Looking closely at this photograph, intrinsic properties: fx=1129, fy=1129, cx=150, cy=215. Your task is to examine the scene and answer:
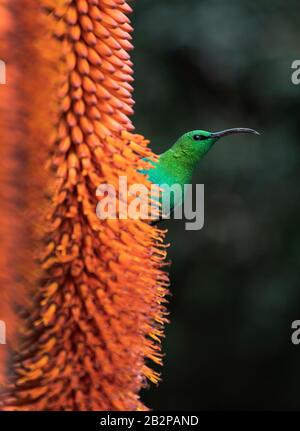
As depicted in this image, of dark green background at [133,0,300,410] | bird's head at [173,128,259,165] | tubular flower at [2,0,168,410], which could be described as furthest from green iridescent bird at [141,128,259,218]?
dark green background at [133,0,300,410]

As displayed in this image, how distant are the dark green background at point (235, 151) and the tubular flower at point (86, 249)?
13.8 feet

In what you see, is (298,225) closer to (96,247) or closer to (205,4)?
(205,4)

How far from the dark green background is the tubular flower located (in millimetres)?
4211

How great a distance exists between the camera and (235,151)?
6.62m

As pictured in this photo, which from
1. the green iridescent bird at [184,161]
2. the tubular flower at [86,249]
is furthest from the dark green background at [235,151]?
the tubular flower at [86,249]

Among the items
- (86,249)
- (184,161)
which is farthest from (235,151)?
(86,249)

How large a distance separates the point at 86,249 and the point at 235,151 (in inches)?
182

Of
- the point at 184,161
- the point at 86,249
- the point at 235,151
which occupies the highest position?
the point at 235,151

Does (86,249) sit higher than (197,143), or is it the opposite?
(197,143)

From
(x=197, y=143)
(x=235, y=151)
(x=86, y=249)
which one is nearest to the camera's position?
(x=86, y=249)

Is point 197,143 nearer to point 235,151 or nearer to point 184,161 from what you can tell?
point 184,161

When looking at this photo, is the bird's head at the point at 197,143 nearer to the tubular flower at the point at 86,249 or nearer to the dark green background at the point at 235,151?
the tubular flower at the point at 86,249

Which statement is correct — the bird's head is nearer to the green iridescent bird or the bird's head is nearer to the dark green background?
the green iridescent bird
